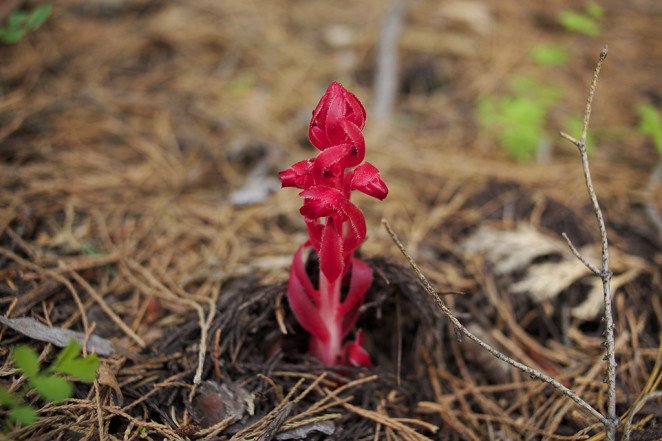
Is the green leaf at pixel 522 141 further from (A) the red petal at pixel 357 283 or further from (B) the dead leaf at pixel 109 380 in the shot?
(B) the dead leaf at pixel 109 380

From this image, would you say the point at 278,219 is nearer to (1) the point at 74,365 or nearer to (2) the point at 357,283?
(2) the point at 357,283

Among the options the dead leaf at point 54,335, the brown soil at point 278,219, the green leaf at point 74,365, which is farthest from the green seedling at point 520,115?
the green leaf at point 74,365

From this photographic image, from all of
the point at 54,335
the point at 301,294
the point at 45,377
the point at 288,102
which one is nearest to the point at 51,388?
the point at 45,377

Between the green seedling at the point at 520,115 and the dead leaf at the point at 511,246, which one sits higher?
the green seedling at the point at 520,115

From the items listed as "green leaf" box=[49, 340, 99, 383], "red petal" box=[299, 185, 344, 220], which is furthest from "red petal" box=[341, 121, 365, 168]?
"green leaf" box=[49, 340, 99, 383]

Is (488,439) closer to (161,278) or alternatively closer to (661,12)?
(161,278)

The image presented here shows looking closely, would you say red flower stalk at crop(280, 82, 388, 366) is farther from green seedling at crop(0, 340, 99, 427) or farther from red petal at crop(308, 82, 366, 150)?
green seedling at crop(0, 340, 99, 427)

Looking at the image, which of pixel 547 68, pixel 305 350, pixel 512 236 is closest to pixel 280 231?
pixel 305 350
